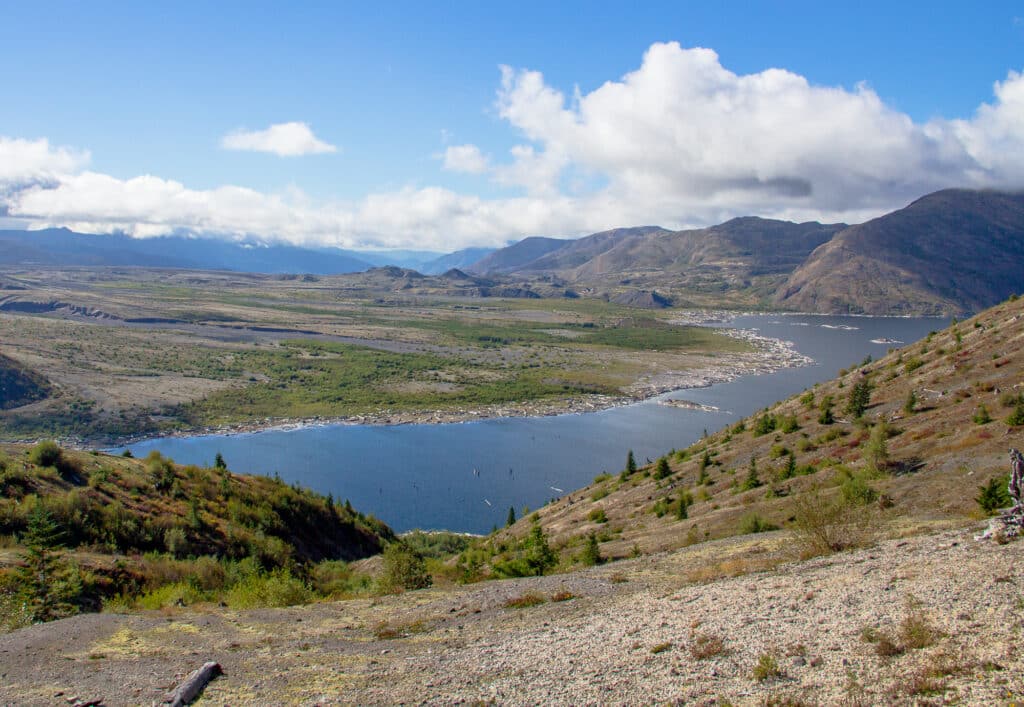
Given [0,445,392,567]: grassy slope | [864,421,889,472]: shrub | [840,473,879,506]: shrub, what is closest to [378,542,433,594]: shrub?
[0,445,392,567]: grassy slope

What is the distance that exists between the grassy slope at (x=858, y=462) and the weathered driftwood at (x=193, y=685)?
11595 millimetres

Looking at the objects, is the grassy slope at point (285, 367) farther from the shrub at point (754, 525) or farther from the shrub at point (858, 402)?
the shrub at point (754, 525)

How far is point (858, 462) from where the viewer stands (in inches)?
901

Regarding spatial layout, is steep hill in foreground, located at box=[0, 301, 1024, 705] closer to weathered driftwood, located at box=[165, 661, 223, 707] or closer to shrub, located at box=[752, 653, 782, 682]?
shrub, located at box=[752, 653, 782, 682]

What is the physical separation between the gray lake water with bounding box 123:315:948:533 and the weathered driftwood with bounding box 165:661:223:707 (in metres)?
41.7

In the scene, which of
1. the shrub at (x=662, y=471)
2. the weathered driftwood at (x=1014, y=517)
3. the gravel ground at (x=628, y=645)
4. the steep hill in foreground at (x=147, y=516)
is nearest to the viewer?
the gravel ground at (x=628, y=645)

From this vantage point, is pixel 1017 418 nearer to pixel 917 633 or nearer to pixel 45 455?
pixel 917 633

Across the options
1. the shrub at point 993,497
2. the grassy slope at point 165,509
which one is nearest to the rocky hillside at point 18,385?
the grassy slope at point 165,509

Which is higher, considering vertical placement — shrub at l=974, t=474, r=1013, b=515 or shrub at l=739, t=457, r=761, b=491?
shrub at l=974, t=474, r=1013, b=515

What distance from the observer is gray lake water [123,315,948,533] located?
199ft

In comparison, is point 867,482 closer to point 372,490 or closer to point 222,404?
point 372,490

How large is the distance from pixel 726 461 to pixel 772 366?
105 meters

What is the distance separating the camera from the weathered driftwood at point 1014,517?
38.2 feet

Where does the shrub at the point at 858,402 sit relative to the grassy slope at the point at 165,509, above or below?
above
